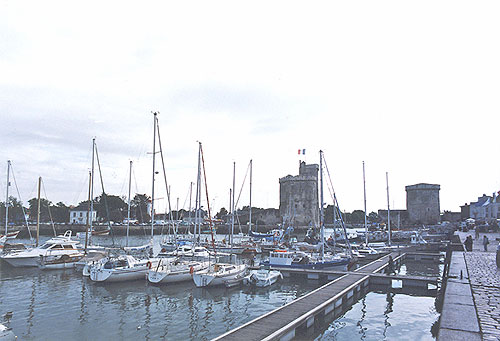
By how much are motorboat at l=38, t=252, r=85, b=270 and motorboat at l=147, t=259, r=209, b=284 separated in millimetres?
10075

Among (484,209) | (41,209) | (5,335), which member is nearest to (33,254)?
(5,335)

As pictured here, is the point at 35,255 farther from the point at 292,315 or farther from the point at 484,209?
the point at 484,209

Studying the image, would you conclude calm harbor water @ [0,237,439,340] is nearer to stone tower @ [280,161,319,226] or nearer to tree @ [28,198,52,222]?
stone tower @ [280,161,319,226]

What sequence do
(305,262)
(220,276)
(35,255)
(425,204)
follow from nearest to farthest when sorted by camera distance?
(220,276) → (305,262) → (35,255) → (425,204)

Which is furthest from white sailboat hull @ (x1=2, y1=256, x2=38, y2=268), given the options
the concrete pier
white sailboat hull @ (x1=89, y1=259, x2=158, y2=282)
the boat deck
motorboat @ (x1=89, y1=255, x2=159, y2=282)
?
the concrete pier

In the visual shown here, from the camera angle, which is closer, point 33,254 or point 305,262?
point 305,262

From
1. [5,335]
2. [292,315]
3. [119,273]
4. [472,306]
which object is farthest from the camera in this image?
[119,273]

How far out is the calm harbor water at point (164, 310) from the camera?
14.5m

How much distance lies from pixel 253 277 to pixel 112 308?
8.64 meters

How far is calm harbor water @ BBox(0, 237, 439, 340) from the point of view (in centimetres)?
1450

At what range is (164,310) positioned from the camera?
17.6 metres

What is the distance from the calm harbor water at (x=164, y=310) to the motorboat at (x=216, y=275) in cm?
46

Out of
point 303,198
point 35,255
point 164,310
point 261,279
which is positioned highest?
point 303,198

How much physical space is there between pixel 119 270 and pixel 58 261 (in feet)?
28.7
